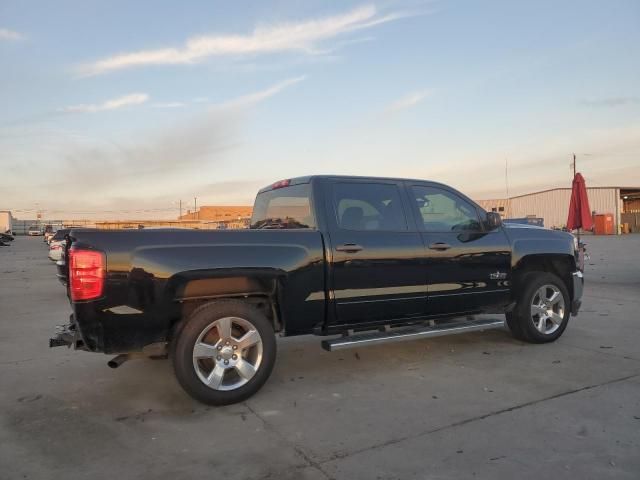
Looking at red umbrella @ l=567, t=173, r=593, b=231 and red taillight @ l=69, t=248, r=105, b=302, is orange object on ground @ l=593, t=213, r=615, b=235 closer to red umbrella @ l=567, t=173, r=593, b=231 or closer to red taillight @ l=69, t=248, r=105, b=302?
red umbrella @ l=567, t=173, r=593, b=231

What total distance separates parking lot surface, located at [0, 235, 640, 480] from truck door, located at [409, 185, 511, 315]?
0.66m

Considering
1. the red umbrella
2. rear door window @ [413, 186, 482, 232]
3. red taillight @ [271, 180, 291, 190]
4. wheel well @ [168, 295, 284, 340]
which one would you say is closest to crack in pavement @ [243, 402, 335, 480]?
wheel well @ [168, 295, 284, 340]

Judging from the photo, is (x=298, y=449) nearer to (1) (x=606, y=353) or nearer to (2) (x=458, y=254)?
(2) (x=458, y=254)

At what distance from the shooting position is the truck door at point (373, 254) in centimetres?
484

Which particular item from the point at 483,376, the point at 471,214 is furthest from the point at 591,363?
the point at 471,214

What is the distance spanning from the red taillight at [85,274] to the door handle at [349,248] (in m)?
2.02

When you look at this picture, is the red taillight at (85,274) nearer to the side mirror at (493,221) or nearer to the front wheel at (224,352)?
the front wheel at (224,352)

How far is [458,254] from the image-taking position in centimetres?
552

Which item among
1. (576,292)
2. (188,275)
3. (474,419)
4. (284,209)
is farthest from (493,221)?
(188,275)

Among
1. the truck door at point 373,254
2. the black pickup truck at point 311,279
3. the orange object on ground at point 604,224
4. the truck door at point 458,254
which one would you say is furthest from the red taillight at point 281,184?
the orange object on ground at point 604,224

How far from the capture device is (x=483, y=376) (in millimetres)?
4969

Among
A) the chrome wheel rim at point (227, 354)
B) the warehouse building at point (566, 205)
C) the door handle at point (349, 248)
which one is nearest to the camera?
the chrome wheel rim at point (227, 354)

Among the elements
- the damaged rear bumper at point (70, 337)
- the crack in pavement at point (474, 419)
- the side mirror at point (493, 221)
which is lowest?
the crack in pavement at point (474, 419)

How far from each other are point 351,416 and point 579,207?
987 cm
